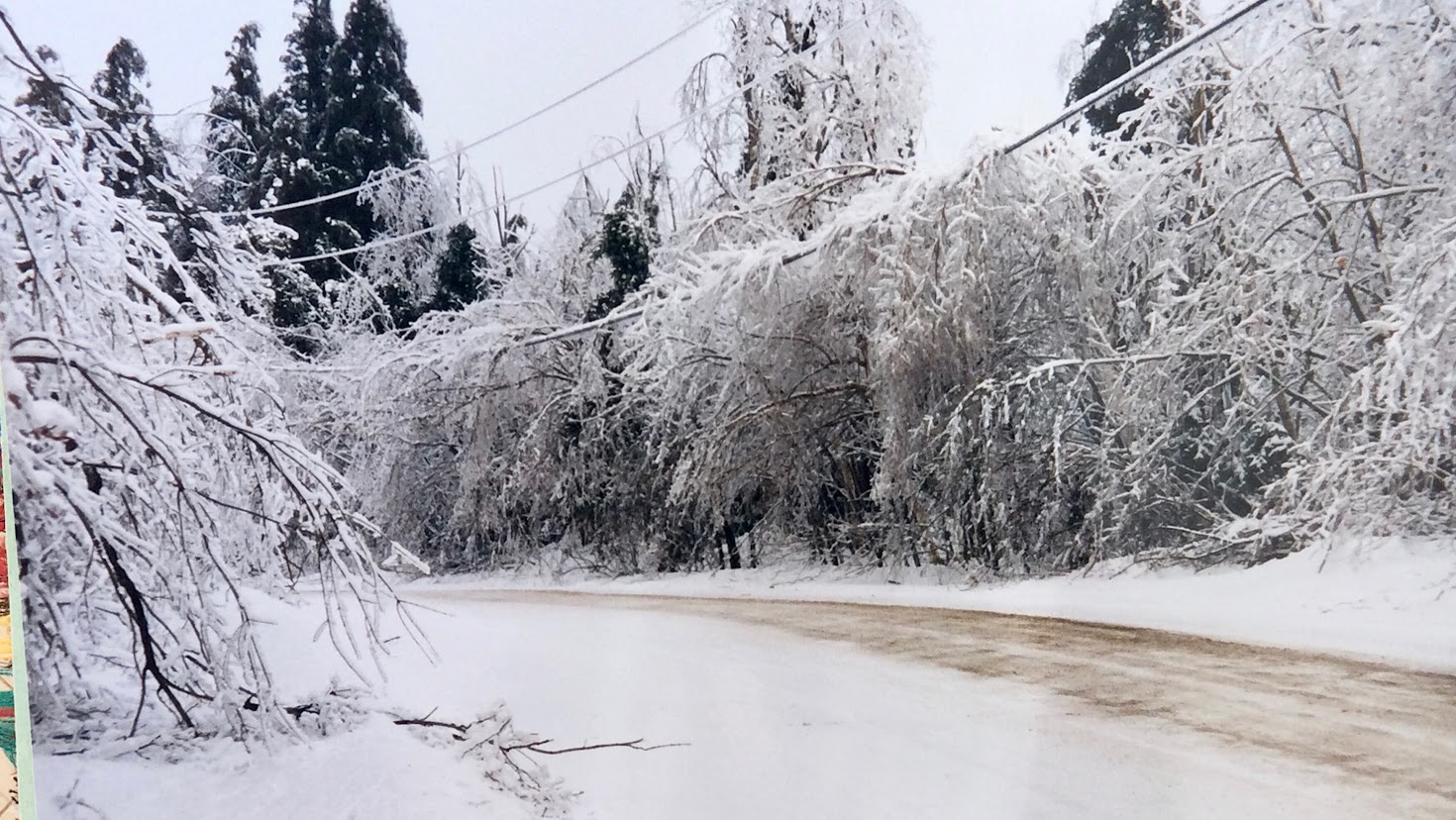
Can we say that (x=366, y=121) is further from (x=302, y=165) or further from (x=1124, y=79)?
(x=1124, y=79)

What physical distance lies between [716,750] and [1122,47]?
115 cm

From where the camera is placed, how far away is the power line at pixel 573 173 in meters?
1.83

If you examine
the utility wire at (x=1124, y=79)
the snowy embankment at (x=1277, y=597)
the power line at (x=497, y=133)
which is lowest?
the snowy embankment at (x=1277, y=597)

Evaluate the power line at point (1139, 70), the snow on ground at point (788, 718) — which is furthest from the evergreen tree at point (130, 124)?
the power line at point (1139, 70)

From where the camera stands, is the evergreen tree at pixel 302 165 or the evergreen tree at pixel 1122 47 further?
the evergreen tree at pixel 302 165

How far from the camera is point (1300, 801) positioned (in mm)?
1269

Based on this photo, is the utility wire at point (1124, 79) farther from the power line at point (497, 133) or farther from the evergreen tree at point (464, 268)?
the evergreen tree at point (464, 268)

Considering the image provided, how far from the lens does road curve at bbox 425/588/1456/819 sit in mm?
1264

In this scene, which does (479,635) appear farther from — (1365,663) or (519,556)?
(1365,663)

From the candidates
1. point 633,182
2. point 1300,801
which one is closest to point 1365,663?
point 1300,801

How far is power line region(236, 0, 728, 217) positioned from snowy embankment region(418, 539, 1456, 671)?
94cm

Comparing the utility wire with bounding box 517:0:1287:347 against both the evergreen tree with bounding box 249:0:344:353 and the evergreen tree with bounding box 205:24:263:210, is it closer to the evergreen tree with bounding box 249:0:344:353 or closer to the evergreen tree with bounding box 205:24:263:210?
the evergreen tree with bounding box 249:0:344:353

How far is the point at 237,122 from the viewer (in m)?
2.19

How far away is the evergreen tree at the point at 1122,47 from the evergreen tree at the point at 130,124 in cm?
165
